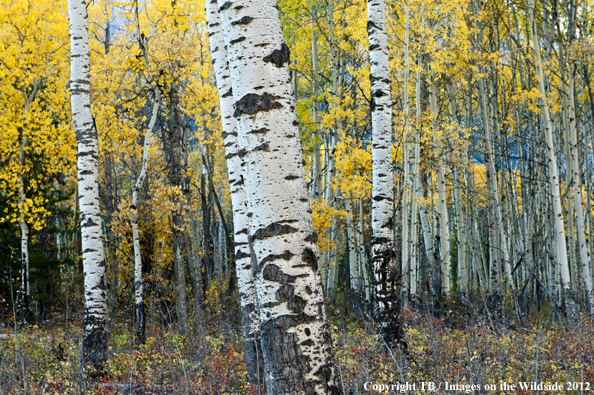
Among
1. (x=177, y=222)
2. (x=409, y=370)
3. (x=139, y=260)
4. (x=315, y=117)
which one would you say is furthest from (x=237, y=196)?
(x=315, y=117)

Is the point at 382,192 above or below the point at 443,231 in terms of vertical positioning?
above

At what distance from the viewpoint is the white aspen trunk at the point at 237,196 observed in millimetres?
4789

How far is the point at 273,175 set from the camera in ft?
7.14

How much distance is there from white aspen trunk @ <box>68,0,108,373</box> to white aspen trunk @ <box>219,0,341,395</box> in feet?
13.0

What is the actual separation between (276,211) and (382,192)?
10.8 feet

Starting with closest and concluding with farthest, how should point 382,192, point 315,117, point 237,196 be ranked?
point 237,196 → point 382,192 → point 315,117

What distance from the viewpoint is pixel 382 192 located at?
5270mm

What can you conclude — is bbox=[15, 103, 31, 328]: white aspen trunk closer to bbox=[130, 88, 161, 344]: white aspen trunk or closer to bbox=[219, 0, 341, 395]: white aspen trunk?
bbox=[130, 88, 161, 344]: white aspen trunk

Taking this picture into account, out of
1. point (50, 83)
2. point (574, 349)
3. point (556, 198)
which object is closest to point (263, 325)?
point (574, 349)

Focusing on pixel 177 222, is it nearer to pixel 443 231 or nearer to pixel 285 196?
pixel 443 231

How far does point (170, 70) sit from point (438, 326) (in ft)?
24.0

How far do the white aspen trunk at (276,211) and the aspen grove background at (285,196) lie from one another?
0.01 metres

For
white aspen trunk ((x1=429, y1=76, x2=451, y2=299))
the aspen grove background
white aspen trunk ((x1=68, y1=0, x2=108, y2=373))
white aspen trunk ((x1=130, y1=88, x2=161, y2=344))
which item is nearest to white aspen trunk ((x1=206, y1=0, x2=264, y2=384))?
the aspen grove background

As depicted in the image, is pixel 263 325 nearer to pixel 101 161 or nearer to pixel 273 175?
pixel 273 175
